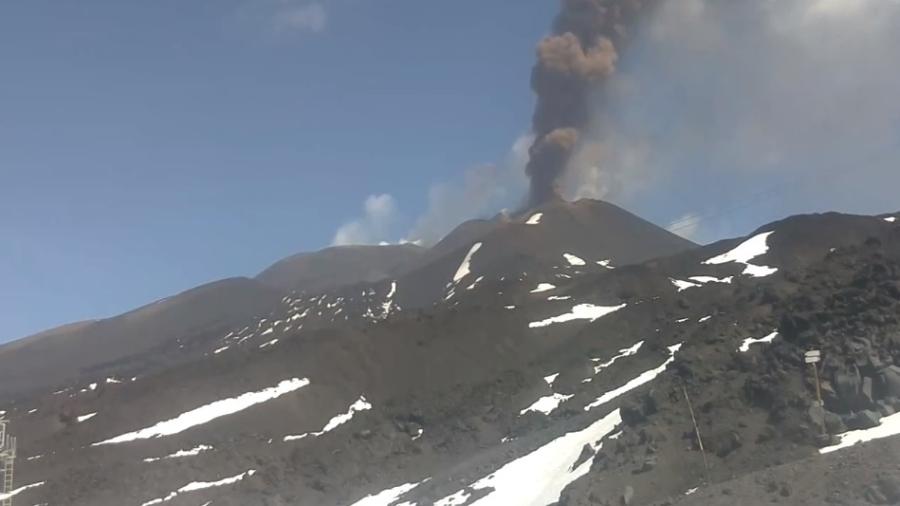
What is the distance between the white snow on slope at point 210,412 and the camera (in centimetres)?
6191

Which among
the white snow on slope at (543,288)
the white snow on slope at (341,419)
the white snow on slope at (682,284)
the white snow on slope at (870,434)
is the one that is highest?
the white snow on slope at (543,288)

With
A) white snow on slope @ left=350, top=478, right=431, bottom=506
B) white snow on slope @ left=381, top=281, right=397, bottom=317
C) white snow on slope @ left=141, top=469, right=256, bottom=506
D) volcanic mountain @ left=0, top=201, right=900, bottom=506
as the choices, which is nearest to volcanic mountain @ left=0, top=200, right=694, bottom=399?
white snow on slope @ left=381, top=281, right=397, bottom=317

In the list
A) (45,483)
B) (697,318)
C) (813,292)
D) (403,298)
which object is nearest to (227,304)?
(403,298)

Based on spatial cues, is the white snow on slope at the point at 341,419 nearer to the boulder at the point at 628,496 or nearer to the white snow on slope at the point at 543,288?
the white snow on slope at the point at 543,288

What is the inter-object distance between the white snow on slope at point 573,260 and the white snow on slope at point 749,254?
98.6ft

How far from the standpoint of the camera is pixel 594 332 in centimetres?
6119

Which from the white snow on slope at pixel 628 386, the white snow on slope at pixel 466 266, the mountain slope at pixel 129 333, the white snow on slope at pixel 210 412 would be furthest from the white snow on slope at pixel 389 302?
the white snow on slope at pixel 628 386

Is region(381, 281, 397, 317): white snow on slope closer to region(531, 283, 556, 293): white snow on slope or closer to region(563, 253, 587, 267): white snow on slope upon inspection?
region(563, 253, 587, 267): white snow on slope

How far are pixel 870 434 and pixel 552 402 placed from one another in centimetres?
3027

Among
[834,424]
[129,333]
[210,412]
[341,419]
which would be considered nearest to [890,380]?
[834,424]

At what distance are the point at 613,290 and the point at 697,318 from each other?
21.2m

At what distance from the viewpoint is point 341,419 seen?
61.7 m

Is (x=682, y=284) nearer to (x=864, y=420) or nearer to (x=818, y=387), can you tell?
(x=818, y=387)

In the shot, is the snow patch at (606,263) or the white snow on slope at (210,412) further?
the snow patch at (606,263)
